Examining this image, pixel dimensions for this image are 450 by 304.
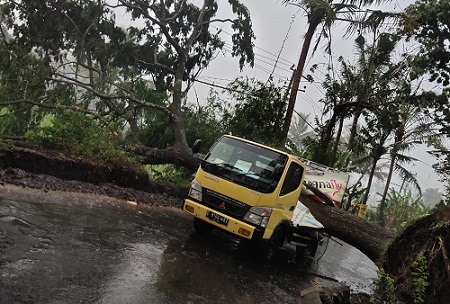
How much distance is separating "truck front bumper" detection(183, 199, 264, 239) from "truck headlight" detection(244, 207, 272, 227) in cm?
12

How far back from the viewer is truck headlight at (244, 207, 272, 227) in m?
7.24

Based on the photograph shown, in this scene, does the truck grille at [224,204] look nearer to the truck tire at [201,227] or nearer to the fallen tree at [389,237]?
the truck tire at [201,227]

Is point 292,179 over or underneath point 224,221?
over

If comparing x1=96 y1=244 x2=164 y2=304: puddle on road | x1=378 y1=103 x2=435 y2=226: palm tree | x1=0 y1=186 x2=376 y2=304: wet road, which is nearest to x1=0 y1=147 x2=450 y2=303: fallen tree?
x1=0 y1=186 x2=376 y2=304: wet road

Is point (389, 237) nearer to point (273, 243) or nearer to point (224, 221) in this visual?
point (273, 243)

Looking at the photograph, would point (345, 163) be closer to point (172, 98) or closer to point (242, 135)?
point (242, 135)

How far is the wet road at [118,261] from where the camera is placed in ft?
14.8

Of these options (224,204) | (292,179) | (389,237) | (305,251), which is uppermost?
(292,179)

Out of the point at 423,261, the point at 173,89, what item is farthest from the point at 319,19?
the point at 423,261

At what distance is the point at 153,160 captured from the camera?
1273cm

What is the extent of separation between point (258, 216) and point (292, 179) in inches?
48.0

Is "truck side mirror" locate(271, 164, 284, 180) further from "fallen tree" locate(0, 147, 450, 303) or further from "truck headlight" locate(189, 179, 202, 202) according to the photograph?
"fallen tree" locate(0, 147, 450, 303)

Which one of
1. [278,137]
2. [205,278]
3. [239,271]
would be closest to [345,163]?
[278,137]

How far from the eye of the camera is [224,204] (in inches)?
295
